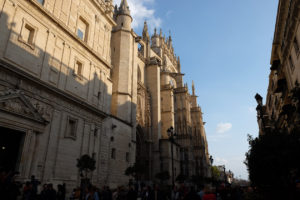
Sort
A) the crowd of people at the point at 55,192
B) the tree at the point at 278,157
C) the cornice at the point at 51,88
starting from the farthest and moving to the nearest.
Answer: the tree at the point at 278,157 → the cornice at the point at 51,88 → the crowd of people at the point at 55,192

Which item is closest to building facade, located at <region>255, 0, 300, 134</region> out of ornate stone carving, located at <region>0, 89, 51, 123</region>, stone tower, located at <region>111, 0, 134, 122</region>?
ornate stone carving, located at <region>0, 89, 51, 123</region>

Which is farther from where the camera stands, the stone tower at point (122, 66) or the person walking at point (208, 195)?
the stone tower at point (122, 66)

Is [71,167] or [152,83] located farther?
[152,83]

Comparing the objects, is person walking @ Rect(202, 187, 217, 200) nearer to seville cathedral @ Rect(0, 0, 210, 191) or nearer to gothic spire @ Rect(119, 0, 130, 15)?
seville cathedral @ Rect(0, 0, 210, 191)

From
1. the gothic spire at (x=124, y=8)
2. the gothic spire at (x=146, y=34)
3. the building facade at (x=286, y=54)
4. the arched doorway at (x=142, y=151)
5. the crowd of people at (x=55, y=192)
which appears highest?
the gothic spire at (x=146, y=34)

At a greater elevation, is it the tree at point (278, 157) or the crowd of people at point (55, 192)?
the tree at point (278, 157)

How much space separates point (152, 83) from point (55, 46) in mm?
20340

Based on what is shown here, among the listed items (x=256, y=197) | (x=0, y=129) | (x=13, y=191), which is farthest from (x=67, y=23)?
(x=256, y=197)

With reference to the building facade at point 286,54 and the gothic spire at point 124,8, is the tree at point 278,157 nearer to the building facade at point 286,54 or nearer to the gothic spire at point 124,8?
the building facade at point 286,54

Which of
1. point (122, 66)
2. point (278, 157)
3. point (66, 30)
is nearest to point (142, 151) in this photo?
point (122, 66)

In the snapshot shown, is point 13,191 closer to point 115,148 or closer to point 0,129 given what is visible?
point 0,129

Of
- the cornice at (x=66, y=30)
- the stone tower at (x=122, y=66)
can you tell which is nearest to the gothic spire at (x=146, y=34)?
the stone tower at (x=122, y=66)

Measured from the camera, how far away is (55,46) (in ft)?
43.0

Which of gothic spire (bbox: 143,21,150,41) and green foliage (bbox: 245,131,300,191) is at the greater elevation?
gothic spire (bbox: 143,21,150,41)
